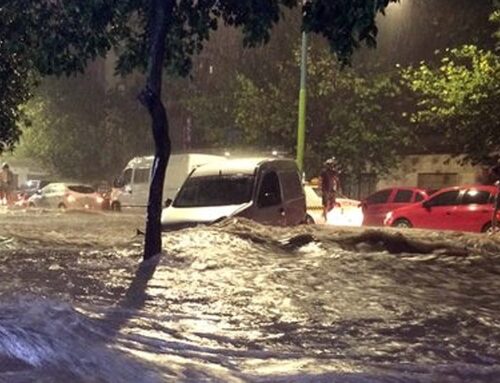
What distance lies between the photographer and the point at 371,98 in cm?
2573

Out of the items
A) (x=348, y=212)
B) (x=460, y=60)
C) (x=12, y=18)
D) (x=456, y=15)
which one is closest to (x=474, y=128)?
(x=348, y=212)

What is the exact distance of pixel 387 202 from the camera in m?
21.2

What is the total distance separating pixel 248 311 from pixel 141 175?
21.3 meters

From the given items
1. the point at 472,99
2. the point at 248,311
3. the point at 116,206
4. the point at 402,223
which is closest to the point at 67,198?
the point at 116,206

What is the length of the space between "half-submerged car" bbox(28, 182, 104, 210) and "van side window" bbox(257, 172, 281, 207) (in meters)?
16.7

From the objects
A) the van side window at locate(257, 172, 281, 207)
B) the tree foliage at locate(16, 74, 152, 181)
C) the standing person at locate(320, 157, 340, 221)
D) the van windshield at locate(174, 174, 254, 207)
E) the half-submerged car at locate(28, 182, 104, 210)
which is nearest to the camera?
the van windshield at locate(174, 174, 254, 207)

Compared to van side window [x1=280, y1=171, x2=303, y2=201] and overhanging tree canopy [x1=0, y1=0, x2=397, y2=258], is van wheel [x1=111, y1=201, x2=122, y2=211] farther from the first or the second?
overhanging tree canopy [x1=0, y1=0, x2=397, y2=258]

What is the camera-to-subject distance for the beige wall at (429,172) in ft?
93.4

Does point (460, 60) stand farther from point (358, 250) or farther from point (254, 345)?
point (254, 345)

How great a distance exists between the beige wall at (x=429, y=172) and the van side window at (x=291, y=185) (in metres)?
15.4

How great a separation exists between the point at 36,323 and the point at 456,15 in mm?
22819

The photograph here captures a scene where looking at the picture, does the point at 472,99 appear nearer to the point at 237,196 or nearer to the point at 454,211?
the point at 454,211

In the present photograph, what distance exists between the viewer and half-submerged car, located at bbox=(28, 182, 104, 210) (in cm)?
2891

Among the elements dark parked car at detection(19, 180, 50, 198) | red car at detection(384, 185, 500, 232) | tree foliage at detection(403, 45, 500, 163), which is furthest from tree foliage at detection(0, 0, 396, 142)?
dark parked car at detection(19, 180, 50, 198)
